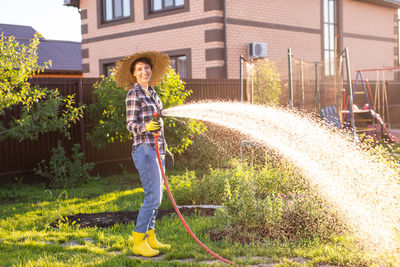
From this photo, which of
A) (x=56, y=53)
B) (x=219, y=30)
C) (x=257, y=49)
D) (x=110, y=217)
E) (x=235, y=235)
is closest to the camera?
(x=235, y=235)

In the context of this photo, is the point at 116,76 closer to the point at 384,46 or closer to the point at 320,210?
the point at 320,210

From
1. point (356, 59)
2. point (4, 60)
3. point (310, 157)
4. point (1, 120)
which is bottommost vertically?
point (310, 157)

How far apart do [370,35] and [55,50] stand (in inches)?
760

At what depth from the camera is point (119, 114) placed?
31.5 ft

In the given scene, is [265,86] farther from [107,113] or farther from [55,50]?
[55,50]

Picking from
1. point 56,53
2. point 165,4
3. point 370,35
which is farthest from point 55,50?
point 370,35

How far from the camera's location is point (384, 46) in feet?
77.7

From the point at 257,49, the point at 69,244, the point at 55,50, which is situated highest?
the point at 55,50

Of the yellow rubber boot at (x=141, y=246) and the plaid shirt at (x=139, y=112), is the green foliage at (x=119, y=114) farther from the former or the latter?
the yellow rubber boot at (x=141, y=246)

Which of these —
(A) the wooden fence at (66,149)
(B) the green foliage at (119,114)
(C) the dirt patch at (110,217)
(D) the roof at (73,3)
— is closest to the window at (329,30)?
(D) the roof at (73,3)

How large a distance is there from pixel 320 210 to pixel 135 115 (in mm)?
2249

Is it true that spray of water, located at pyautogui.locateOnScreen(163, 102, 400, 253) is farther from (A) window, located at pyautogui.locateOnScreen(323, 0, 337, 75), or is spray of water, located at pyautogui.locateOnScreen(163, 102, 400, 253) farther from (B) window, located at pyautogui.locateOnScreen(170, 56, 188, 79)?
(A) window, located at pyautogui.locateOnScreen(323, 0, 337, 75)

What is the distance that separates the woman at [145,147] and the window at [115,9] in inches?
555

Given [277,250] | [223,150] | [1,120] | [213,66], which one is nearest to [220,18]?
[213,66]
